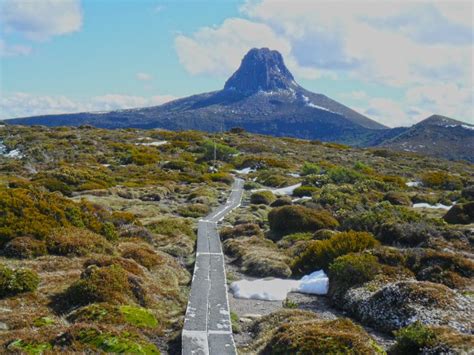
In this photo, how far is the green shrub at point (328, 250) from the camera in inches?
668

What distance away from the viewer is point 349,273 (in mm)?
14227

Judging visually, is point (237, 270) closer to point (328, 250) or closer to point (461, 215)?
point (328, 250)

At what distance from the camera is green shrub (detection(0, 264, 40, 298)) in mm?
11055

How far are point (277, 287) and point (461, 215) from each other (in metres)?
15.7

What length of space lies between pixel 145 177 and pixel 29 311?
31.6 meters

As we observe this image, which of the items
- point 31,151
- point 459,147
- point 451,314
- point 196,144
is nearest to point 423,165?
point 196,144

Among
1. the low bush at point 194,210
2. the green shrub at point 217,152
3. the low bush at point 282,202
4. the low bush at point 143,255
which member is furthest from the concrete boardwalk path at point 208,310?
the green shrub at point 217,152

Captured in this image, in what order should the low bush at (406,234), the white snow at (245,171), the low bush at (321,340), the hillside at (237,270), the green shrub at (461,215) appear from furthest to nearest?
the white snow at (245,171)
the green shrub at (461,215)
the low bush at (406,234)
the hillside at (237,270)
the low bush at (321,340)

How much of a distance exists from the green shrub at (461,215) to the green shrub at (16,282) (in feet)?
74.3

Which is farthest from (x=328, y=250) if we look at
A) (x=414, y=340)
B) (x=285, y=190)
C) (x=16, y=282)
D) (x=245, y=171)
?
(x=245, y=171)

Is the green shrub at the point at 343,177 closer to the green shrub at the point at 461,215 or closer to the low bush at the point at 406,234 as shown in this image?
the green shrub at the point at 461,215

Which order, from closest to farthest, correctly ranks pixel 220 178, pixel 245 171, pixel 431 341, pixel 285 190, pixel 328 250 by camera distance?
pixel 431 341, pixel 328 250, pixel 285 190, pixel 220 178, pixel 245 171

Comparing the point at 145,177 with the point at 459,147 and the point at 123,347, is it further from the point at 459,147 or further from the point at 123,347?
the point at 459,147

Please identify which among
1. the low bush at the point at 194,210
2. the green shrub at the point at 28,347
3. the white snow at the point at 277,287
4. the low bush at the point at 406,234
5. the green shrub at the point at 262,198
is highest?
the green shrub at the point at 28,347
